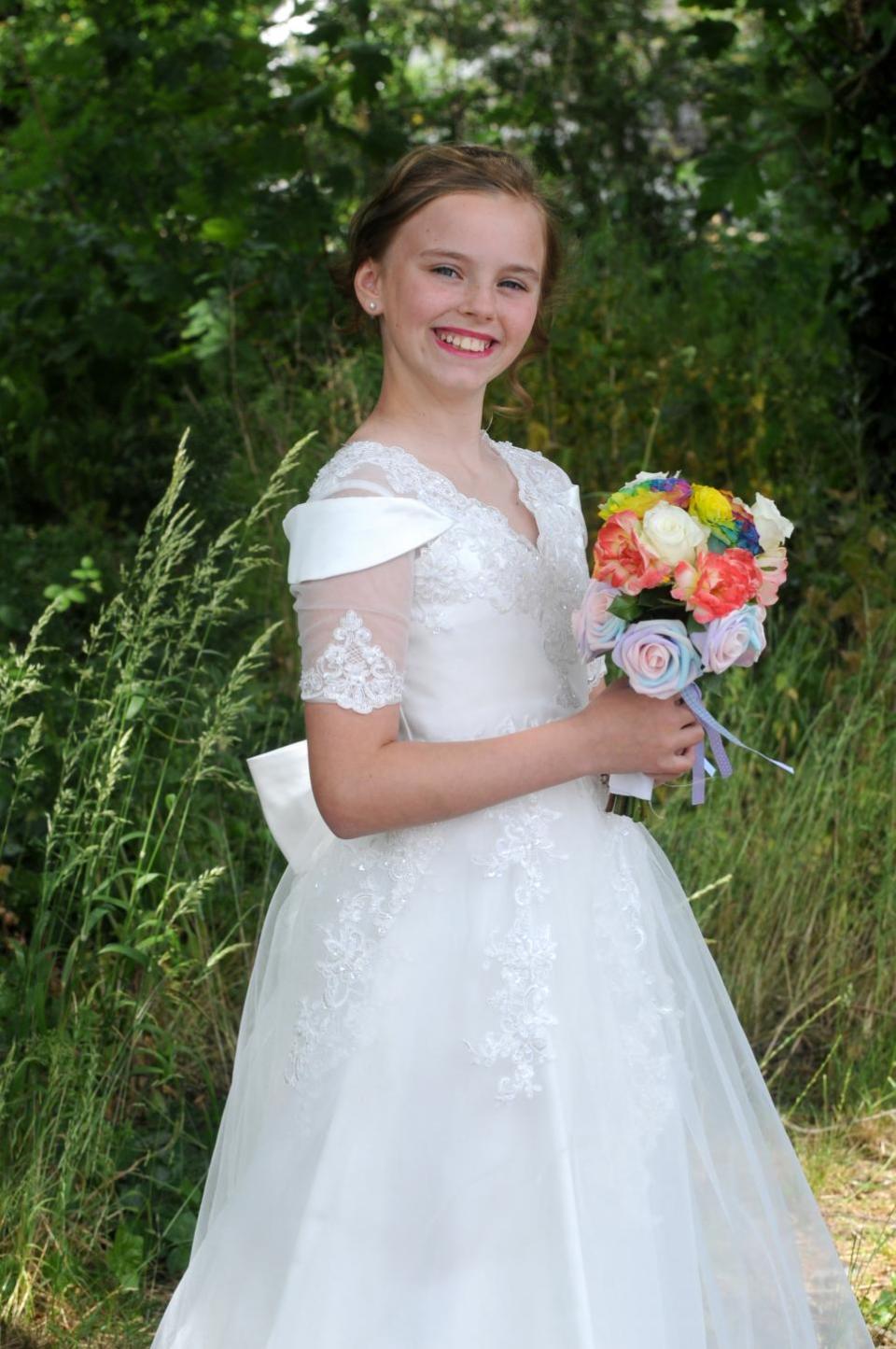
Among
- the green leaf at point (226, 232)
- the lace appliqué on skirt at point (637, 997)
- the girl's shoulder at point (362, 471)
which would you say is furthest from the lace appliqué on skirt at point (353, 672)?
the green leaf at point (226, 232)

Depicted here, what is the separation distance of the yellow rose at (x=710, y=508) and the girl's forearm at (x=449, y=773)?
10.6 inches

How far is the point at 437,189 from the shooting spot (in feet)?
6.24

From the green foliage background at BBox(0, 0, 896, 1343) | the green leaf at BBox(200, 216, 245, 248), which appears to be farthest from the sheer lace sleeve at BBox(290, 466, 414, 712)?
the green leaf at BBox(200, 216, 245, 248)

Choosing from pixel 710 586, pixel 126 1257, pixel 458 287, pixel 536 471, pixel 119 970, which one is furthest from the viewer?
pixel 119 970

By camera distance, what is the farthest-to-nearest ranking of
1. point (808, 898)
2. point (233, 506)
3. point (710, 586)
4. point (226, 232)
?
point (226, 232) → point (233, 506) → point (808, 898) → point (710, 586)

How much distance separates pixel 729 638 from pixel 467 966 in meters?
0.49

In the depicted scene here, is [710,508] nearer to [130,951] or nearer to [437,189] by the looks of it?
[437,189]

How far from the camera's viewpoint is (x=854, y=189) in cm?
508

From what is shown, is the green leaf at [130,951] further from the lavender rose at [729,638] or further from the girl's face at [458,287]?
the lavender rose at [729,638]

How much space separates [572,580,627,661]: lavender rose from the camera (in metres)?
1.75

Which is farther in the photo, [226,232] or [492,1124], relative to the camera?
[226,232]

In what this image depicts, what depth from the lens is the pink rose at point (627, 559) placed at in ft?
5.51

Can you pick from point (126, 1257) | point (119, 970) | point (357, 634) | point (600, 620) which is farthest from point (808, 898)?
point (357, 634)

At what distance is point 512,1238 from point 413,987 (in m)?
0.30
